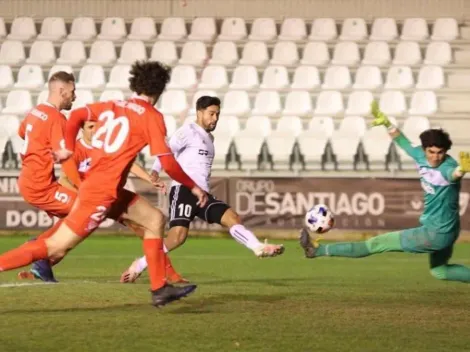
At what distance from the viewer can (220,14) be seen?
2666 cm

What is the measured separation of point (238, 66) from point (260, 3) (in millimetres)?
2949

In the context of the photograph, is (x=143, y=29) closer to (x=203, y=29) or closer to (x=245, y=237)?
(x=203, y=29)

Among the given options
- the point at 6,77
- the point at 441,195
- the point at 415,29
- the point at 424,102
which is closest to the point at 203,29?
the point at 6,77

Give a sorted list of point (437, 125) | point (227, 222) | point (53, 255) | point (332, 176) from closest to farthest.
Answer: point (53, 255)
point (227, 222)
point (332, 176)
point (437, 125)

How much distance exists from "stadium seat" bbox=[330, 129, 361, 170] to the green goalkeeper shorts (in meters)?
10.6

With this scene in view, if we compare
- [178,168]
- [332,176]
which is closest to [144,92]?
[178,168]

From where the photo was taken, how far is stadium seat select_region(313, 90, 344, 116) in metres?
23.2

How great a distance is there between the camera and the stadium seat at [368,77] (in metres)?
23.9

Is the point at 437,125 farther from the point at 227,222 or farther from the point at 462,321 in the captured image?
the point at 462,321

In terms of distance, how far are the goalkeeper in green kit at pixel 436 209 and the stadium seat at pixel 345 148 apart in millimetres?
10333

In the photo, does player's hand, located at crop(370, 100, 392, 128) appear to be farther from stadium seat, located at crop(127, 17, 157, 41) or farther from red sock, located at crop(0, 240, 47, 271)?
stadium seat, located at crop(127, 17, 157, 41)

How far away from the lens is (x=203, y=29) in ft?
84.1

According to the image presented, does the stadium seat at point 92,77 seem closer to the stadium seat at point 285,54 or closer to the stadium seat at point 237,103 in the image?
the stadium seat at point 237,103

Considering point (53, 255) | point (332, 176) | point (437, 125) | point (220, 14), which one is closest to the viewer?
point (53, 255)
